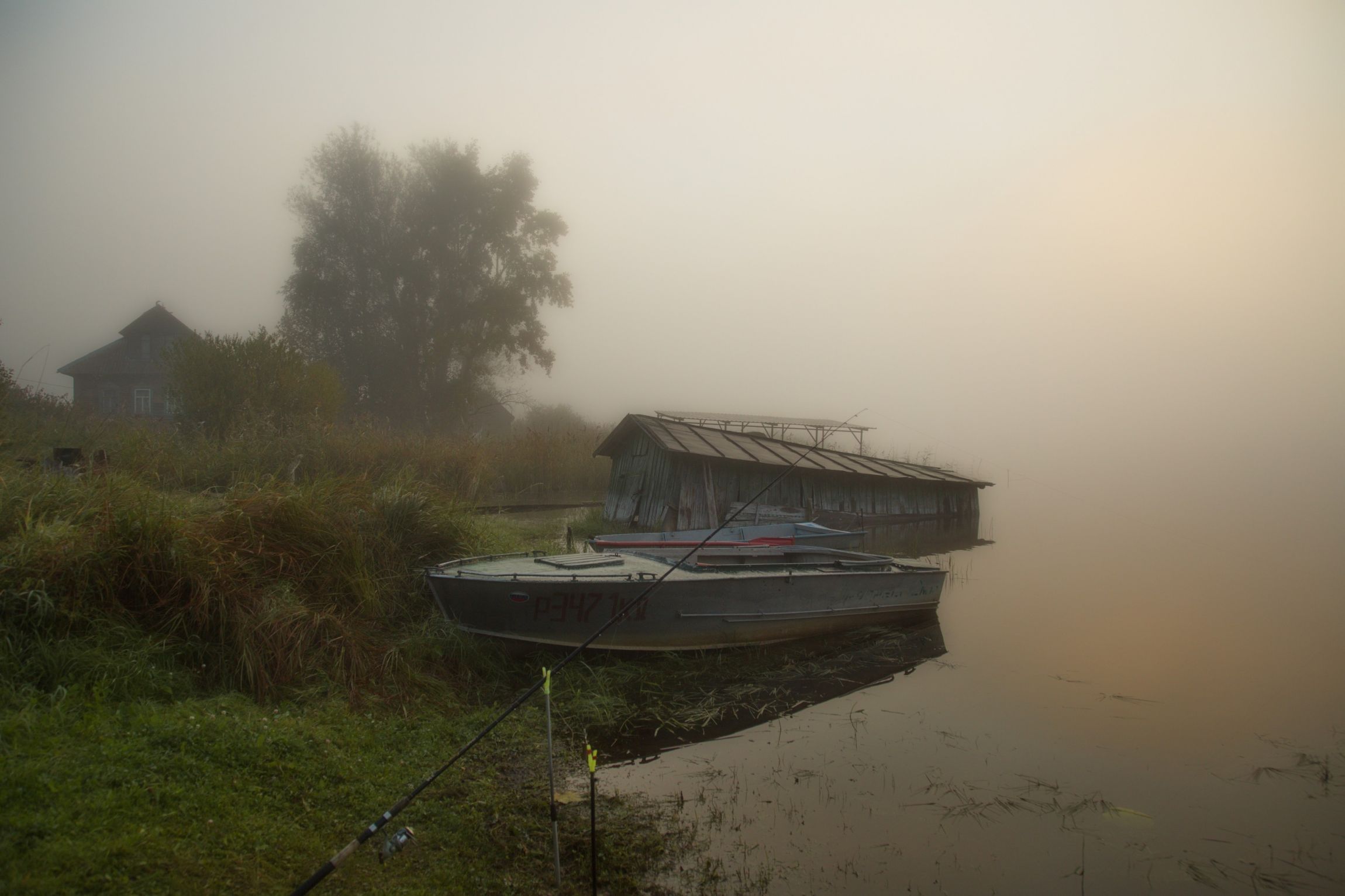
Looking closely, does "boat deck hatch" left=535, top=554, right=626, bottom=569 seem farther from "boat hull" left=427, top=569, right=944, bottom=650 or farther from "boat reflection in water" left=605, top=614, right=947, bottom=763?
"boat reflection in water" left=605, top=614, right=947, bottom=763

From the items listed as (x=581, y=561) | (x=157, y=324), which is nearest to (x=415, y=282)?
(x=157, y=324)

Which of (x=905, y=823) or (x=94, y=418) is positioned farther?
(x=94, y=418)

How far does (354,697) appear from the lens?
20.9 ft

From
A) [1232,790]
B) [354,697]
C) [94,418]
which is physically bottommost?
[1232,790]

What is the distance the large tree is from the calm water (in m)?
35.6

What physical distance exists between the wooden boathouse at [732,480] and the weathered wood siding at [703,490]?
0.08 ft

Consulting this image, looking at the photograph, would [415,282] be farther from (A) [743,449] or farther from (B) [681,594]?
(B) [681,594]

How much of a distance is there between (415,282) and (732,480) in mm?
31939

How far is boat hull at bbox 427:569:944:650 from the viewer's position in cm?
797

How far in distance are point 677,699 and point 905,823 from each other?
9.15 ft

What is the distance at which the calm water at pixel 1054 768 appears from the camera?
5.18 m

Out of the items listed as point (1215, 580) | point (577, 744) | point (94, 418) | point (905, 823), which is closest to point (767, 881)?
point (905, 823)

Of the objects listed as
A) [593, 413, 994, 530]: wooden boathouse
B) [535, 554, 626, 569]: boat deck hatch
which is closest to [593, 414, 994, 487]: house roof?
[593, 413, 994, 530]: wooden boathouse

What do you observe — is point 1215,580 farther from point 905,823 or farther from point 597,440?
point 597,440
